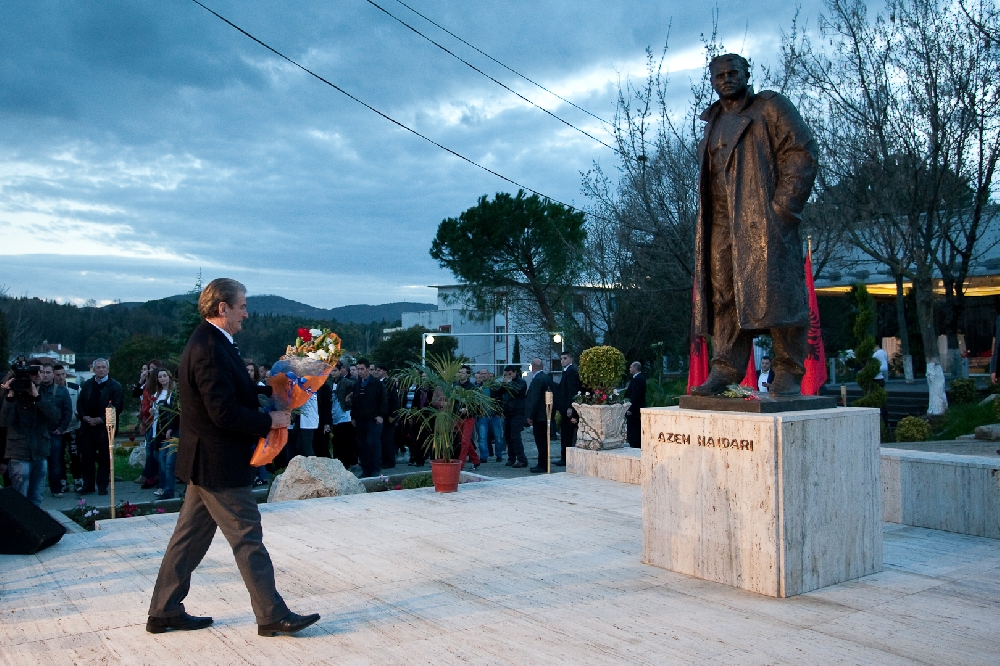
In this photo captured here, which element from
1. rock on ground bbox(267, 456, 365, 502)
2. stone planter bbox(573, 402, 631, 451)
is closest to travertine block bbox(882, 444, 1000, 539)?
stone planter bbox(573, 402, 631, 451)

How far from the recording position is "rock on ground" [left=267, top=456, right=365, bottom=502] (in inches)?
347

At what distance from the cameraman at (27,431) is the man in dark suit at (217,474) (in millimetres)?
5582

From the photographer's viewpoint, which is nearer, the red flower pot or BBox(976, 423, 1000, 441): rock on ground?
the red flower pot

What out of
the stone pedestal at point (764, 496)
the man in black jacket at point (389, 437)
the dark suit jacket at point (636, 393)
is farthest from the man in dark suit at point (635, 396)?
the stone pedestal at point (764, 496)

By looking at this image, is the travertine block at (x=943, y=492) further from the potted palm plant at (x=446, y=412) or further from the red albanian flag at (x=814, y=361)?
the potted palm plant at (x=446, y=412)

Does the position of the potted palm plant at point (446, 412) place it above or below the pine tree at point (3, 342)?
Result: below

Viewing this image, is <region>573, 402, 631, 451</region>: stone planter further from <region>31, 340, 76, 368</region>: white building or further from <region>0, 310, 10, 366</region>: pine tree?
<region>31, 340, 76, 368</region>: white building

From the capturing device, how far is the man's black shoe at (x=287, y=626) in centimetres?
404

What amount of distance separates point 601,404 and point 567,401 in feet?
9.78

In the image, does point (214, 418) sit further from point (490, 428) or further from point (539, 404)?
point (490, 428)

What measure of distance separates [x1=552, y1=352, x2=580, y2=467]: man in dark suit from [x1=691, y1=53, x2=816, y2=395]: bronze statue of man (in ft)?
23.4

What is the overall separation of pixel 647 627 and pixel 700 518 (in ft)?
3.62

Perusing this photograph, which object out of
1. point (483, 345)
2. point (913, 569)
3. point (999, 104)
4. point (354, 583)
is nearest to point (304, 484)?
point (354, 583)

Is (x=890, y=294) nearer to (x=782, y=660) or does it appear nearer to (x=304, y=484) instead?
(x=304, y=484)
